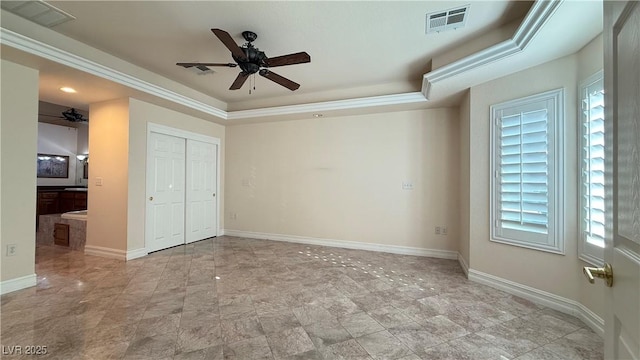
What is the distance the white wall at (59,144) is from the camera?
7.25 meters

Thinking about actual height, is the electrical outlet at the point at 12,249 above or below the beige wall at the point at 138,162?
below

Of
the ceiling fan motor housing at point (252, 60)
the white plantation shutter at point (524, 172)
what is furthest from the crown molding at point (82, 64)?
the white plantation shutter at point (524, 172)

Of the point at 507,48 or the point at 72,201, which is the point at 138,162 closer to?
the point at 72,201

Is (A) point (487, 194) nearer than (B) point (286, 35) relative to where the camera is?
No

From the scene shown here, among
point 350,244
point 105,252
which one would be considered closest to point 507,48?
point 350,244

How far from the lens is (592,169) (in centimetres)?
233

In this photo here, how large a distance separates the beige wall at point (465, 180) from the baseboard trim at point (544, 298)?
10.1 inches

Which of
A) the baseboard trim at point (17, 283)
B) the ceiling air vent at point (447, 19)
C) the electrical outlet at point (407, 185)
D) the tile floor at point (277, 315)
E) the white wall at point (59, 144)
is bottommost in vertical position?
the tile floor at point (277, 315)

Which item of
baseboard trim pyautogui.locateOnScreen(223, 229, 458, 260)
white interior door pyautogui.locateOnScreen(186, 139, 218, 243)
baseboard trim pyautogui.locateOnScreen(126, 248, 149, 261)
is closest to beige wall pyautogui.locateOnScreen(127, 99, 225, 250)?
baseboard trim pyautogui.locateOnScreen(126, 248, 149, 261)

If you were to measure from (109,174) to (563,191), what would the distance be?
5850 millimetres

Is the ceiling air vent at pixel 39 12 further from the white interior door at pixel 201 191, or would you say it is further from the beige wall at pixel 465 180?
the beige wall at pixel 465 180

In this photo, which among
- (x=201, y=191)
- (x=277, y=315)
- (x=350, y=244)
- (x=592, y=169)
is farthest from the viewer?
(x=201, y=191)

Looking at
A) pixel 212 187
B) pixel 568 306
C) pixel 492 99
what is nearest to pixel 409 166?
pixel 492 99

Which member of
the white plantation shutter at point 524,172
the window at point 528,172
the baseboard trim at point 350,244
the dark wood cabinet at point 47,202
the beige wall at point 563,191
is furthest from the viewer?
the dark wood cabinet at point 47,202
